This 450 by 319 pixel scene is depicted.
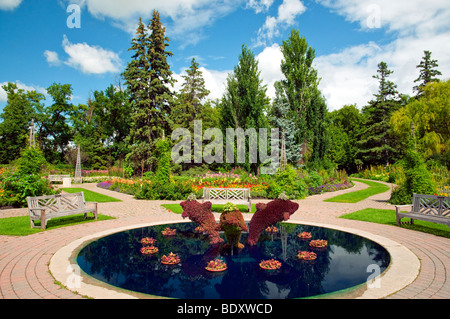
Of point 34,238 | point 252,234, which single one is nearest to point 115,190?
point 34,238

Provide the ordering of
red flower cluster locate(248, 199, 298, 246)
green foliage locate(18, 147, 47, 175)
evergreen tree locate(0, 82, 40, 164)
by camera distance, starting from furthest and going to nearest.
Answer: evergreen tree locate(0, 82, 40, 164), green foliage locate(18, 147, 47, 175), red flower cluster locate(248, 199, 298, 246)

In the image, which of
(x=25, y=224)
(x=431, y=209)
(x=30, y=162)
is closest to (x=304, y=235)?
(x=431, y=209)

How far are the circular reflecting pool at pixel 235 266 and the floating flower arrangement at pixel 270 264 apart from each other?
0.25 feet

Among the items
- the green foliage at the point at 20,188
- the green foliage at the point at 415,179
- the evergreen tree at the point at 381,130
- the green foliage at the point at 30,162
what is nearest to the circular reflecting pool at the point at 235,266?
the green foliage at the point at 415,179

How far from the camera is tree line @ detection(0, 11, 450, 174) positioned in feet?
76.8

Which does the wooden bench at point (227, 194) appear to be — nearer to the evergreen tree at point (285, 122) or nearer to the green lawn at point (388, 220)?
the green lawn at point (388, 220)

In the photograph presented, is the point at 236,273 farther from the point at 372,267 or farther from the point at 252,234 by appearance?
the point at 372,267

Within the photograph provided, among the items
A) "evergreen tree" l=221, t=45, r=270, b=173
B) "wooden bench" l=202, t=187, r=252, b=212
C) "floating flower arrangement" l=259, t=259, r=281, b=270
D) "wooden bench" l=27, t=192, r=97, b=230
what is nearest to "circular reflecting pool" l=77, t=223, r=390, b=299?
"floating flower arrangement" l=259, t=259, r=281, b=270

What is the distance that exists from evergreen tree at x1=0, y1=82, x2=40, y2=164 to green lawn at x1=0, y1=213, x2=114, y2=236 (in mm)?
34424

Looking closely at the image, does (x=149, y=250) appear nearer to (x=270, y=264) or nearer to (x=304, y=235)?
(x=270, y=264)

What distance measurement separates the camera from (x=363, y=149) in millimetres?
33406

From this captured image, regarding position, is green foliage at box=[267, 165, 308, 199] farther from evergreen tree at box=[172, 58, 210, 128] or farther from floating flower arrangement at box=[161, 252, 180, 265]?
evergreen tree at box=[172, 58, 210, 128]

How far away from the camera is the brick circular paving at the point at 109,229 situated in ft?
11.4

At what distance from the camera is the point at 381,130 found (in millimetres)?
32688
